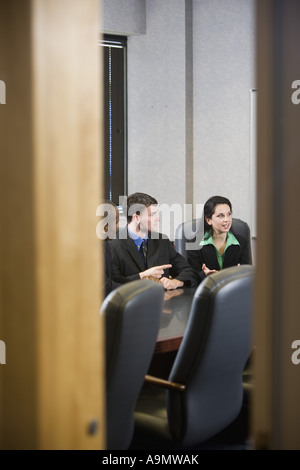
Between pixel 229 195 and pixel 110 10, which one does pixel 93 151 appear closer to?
pixel 229 195

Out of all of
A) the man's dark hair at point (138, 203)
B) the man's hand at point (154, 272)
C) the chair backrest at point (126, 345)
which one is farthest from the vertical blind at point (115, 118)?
the chair backrest at point (126, 345)

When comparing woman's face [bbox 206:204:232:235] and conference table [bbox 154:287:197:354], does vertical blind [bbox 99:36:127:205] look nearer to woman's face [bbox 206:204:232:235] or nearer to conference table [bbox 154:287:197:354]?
woman's face [bbox 206:204:232:235]

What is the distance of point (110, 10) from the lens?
5934mm

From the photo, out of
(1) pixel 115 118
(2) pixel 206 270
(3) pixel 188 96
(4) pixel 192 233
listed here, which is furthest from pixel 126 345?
(1) pixel 115 118

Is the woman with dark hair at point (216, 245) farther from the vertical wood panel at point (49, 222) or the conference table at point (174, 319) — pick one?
the vertical wood panel at point (49, 222)

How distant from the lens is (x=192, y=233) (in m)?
4.70

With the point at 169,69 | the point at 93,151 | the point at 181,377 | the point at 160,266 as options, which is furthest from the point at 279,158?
the point at 169,69

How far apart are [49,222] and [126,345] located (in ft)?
3.12

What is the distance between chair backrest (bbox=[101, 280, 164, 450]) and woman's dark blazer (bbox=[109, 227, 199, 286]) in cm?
168

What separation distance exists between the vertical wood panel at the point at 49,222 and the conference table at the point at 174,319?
131 cm

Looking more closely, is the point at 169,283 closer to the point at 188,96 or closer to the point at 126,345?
the point at 126,345

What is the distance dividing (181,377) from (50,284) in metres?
1.37

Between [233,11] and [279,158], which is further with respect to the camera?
[233,11]

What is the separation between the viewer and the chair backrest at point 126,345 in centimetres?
206
